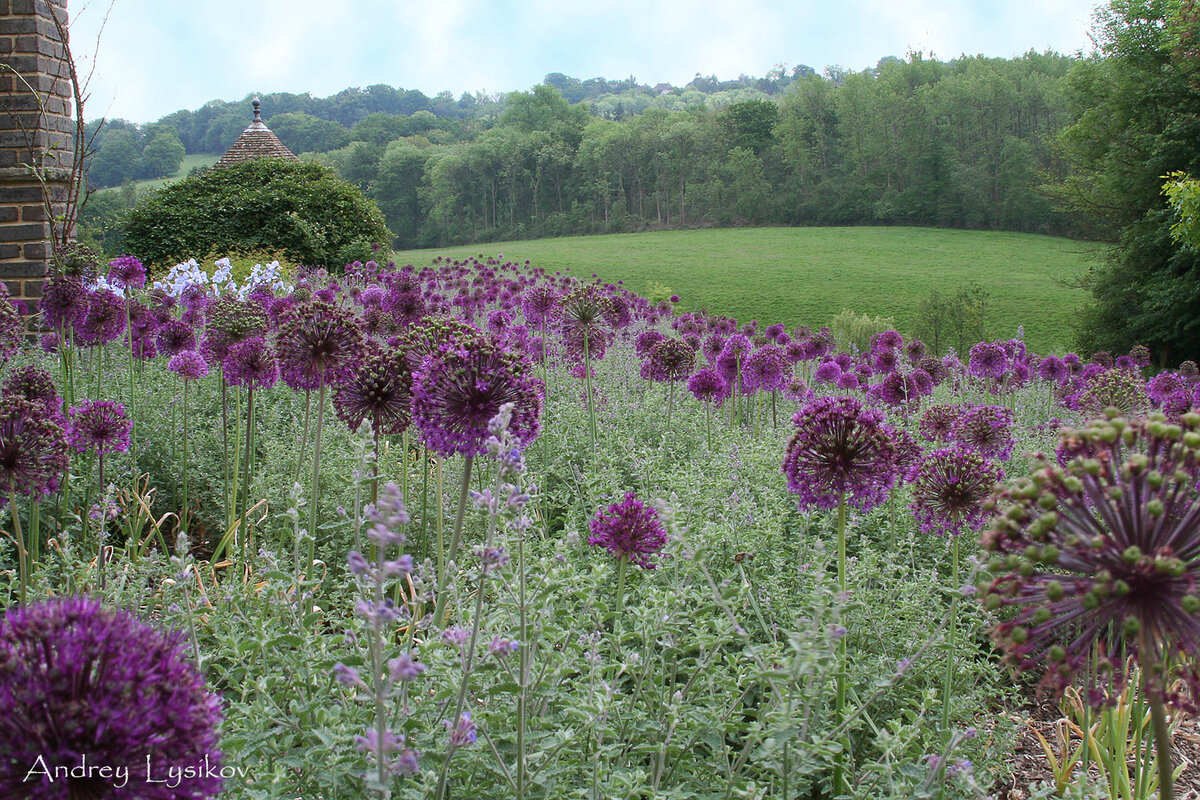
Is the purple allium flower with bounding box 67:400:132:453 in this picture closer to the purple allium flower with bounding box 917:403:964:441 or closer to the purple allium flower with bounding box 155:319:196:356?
the purple allium flower with bounding box 155:319:196:356

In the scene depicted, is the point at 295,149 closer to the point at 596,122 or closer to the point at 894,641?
the point at 596,122

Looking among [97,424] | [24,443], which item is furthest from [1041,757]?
[97,424]

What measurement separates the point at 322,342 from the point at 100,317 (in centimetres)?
293

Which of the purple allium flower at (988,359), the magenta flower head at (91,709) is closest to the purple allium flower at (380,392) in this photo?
the magenta flower head at (91,709)

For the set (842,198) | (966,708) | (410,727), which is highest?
(842,198)

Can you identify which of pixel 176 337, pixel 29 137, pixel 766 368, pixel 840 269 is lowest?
pixel 766 368

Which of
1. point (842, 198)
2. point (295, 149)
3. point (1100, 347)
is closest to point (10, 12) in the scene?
point (1100, 347)

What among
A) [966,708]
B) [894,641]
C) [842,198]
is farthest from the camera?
[842,198]

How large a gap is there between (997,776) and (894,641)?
66cm

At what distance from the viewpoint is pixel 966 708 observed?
3139mm

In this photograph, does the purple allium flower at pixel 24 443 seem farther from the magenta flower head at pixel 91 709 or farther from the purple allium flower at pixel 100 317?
the purple allium flower at pixel 100 317

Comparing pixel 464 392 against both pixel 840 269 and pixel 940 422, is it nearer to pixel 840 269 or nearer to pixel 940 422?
pixel 940 422

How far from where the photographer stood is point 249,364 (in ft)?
14.1

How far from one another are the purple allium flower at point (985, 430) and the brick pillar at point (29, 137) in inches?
356
